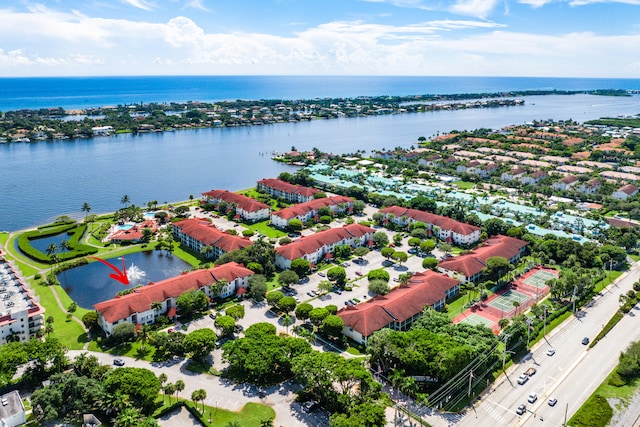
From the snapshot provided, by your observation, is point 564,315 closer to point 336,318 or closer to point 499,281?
point 499,281

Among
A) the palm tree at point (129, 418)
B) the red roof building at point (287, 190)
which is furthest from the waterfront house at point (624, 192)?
the palm tree at point (129, 418)

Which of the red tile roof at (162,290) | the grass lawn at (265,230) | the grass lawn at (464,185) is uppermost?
the grass lawn at (464,185)

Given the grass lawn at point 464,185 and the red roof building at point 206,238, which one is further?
the grass lawn at point 464,185

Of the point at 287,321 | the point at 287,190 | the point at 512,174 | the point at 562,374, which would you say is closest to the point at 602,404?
the point at 562,374

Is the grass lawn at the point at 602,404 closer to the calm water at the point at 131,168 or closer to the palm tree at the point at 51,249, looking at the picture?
the palm tree at the point at 51,249

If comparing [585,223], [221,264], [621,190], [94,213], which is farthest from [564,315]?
[94,213]

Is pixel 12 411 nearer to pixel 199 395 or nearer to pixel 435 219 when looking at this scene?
pixel 199 395
